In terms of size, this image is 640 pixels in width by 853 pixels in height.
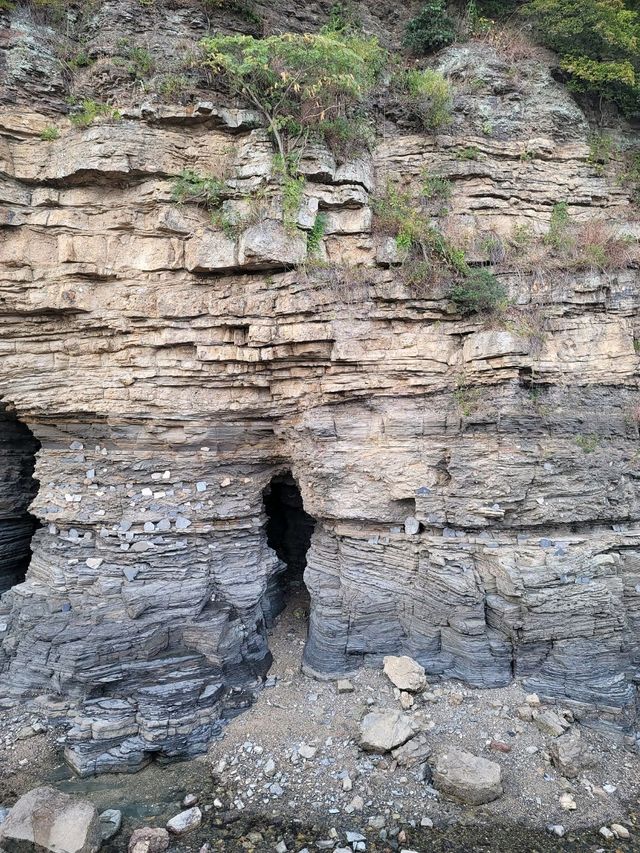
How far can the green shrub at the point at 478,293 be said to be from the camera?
20.4 feet

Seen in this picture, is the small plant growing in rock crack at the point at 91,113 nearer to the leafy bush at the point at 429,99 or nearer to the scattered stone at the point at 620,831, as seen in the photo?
the leafy bush at the point at 429,99

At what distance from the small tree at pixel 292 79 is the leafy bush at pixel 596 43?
3.47m

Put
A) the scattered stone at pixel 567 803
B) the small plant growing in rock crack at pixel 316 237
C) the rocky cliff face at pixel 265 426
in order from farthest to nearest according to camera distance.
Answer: the small plant growing in rock crack at pixel 316 237, the rocky cliff face at pixel 265 426, the scattered stone at pixel 567 803

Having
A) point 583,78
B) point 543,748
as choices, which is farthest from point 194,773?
point 583,78

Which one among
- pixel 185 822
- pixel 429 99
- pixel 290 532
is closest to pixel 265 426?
pixel 290 532

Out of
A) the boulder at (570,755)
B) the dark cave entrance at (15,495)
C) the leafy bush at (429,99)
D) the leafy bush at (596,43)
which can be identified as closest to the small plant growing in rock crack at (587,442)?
the boulder at (570,755)

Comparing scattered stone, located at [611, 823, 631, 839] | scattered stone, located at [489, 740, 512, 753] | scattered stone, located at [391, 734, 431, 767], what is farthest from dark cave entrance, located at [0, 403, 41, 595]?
scattered stone, located at [611, 823, 631, 839]

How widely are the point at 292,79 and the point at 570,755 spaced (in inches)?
353

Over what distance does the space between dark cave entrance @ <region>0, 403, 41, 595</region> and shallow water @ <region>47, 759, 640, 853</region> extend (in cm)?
417

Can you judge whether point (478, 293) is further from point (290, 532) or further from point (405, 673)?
point (290, 532)

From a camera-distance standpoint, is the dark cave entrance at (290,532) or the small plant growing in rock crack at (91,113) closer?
the small plant growing in rock crack at (91,113)

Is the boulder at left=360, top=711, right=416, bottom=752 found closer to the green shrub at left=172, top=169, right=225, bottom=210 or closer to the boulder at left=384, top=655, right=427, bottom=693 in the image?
the boulder at left=384, top=655, right=427, bottom=693

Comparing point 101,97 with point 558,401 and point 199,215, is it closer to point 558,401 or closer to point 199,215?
point 199,215

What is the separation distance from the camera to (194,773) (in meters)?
5.60
